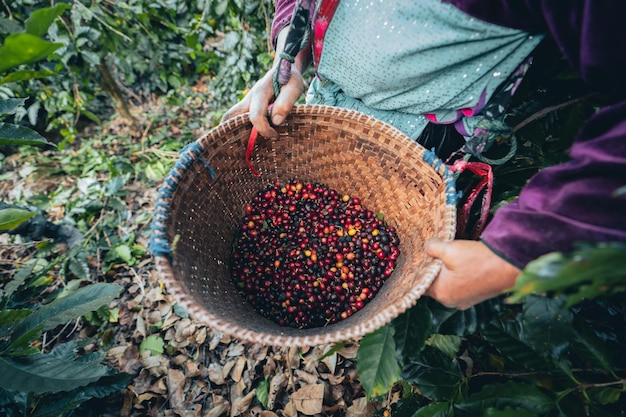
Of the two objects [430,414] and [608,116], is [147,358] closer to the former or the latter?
[430,414]

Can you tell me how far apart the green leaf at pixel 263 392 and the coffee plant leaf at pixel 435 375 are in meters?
0.75

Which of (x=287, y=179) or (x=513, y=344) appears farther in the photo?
(x=287, y=179)

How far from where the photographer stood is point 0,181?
3240 mm

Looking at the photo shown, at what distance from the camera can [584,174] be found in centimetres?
72

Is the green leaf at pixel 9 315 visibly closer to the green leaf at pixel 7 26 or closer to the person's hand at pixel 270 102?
the person's hand at pixel 270 102

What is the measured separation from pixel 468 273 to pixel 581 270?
0.33 m

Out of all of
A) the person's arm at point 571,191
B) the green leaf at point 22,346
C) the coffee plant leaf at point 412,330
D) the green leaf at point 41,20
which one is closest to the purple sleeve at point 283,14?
the person's arm at point 571,191

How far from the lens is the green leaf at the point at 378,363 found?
1036mm

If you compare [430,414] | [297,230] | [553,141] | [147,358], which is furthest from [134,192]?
[553,141]

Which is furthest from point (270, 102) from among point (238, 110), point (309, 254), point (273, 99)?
point (309, 254)

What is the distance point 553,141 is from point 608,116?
0.63 meters

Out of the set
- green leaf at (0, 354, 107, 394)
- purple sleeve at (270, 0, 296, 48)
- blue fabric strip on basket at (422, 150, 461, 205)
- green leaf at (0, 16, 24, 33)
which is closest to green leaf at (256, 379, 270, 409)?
green leaf at (0, 354, 107, 394)

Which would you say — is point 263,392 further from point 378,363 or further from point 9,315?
point 9,315

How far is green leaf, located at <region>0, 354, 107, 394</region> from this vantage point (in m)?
1.13
